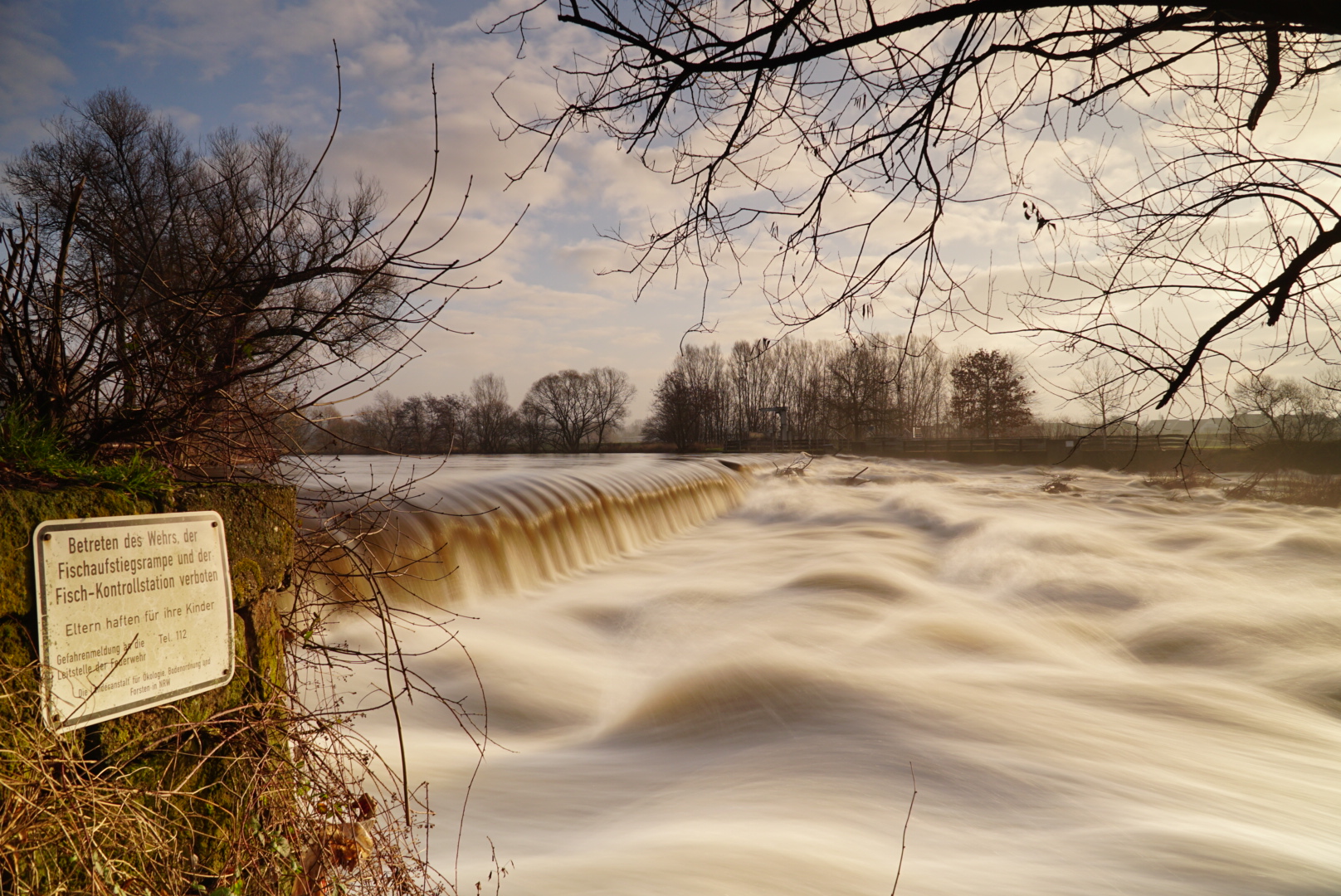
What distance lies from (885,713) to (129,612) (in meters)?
4.91

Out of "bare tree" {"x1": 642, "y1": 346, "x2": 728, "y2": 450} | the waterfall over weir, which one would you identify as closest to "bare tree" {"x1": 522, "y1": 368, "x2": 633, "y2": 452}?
"bare tree" {"x1": 642, "y1": 346, "x2": 728, "y2": 450}

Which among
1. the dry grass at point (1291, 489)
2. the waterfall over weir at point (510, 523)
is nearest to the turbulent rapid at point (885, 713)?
the waterfall over weir at point (510, 523)

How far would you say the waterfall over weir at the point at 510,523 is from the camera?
27.3 ft

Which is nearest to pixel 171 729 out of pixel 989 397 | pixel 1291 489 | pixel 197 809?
pixel 197 809

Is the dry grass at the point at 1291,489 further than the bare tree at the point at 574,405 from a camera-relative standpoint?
No

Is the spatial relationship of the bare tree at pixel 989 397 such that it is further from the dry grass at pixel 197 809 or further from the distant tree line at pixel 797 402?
the dry grass at pixel 197 809

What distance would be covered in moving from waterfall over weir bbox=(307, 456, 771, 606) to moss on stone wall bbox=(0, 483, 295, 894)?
0.97 m

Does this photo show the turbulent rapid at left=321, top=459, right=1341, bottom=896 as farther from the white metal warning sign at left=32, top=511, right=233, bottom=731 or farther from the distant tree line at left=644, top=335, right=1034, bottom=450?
the distant tree line at left=644, top=335, right=1034, bottom=450

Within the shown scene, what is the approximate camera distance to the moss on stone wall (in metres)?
1.90

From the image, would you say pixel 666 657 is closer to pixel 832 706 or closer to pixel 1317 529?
pixel 832 706

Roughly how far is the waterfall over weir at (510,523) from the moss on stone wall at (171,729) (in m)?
0.97

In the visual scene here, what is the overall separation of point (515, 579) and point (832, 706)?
17.5 ft

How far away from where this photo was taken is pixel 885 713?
18.2 feet

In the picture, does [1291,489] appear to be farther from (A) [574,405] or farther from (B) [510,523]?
(A) [574,405]
